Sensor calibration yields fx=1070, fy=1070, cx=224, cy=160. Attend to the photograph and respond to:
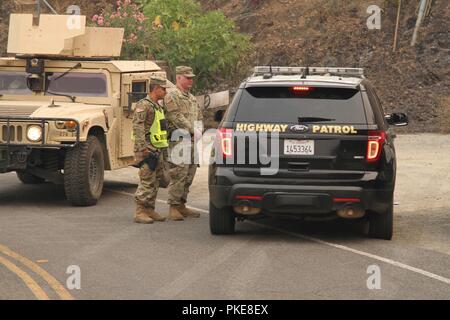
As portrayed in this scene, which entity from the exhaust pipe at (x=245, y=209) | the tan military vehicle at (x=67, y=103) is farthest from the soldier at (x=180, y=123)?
the exhaust pipe at (x=245, y=209)

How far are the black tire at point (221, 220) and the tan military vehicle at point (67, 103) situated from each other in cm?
280

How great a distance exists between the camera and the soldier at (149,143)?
12.5m

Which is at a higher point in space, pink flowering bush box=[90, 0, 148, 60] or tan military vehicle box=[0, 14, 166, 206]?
pink flowering bush box=[90, 0, 148, 60]

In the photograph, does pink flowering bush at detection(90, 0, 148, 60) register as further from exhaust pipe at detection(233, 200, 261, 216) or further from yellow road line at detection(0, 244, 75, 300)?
yellow road line at detection(0, 244, 75, 300)

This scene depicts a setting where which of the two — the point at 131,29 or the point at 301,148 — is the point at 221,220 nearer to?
the point at 301,148

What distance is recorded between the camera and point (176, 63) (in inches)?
983

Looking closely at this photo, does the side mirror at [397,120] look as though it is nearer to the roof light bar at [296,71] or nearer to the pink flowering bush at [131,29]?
the roof light bar at [296,71]

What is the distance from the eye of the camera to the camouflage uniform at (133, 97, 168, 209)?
12.5 meters

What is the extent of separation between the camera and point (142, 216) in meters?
12.7

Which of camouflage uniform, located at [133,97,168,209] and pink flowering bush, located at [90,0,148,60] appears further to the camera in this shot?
pink flowering bush, located at [90,0,148,60]

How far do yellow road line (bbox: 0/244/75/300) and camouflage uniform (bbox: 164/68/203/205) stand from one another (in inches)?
105

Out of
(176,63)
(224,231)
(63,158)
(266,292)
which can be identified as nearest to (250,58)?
(176,63)

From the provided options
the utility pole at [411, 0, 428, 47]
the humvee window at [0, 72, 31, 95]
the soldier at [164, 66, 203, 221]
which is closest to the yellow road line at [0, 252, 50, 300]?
the soldier at [164, 66, 203, 221]
